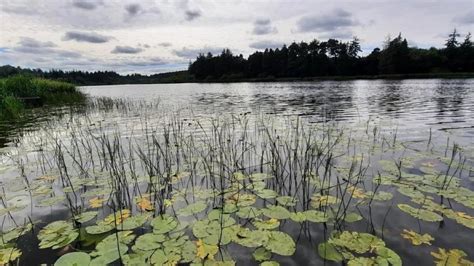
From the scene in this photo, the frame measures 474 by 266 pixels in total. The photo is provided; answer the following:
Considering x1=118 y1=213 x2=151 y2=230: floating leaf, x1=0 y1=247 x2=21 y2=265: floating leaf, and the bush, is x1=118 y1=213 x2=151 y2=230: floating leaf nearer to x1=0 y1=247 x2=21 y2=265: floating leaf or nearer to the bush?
x1=0 y1=247 x2=21 y2=265: floating leaf

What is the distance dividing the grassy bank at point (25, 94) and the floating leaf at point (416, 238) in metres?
21.7

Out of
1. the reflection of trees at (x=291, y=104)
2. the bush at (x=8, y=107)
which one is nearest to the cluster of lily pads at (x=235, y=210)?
the reflection of trees at (x=291, y=104)

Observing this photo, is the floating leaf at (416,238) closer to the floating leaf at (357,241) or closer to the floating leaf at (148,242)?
the floating leaf at (357,241)

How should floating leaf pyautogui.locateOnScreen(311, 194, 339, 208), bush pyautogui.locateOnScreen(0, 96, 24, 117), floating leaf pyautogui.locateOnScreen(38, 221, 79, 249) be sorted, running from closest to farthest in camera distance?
floating leaf pyautogui.locateOnScreen(38, 221, 79, 249), floating leaf pyautogui.locateOnScreen(311, 194, 339, 208), bush pyautogui.locateOnScreen(0, 96, 24, 117)

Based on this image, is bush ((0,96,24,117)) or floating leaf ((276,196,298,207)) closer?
floating leaf ((276,196,298,207))

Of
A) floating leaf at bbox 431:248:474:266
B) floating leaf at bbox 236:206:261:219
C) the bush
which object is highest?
the bush

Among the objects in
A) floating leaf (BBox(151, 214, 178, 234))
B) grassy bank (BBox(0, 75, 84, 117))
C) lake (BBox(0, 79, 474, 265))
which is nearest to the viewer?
lake (BBox(0, 79, 474, 265))

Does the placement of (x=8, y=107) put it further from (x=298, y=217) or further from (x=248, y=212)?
(x=298, y=217)

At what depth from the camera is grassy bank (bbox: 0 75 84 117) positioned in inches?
736

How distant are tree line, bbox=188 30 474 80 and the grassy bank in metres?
88.7

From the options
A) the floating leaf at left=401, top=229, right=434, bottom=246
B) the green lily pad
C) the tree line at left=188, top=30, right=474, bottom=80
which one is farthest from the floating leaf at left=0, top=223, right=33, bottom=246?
the tree line at left=188, top=30, right=474, bottom=80

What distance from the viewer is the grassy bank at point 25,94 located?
18688 millimetres

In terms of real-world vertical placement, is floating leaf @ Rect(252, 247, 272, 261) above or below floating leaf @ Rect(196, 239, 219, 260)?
below

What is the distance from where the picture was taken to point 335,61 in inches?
4163
